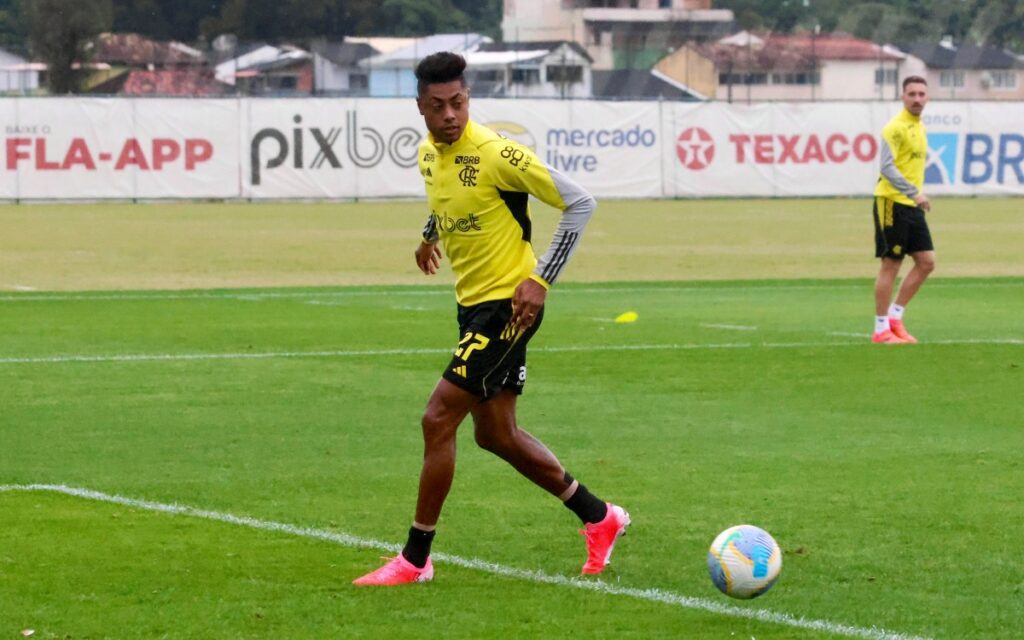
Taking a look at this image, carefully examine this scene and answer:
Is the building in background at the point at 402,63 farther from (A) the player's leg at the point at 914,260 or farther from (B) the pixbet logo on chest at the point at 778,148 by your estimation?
(A) the player's leg at the point at 914,260

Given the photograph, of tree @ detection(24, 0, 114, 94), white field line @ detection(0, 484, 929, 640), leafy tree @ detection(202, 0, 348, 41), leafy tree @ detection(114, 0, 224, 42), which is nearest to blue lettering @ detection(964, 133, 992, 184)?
tree @ detection(24, 0, 114, 94)

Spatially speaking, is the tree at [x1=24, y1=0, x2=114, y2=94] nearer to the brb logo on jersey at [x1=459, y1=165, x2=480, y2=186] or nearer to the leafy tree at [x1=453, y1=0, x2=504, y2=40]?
the leafy tree at [x1=453, y1=0, x2=504, y2=40]

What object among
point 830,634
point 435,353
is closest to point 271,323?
point 435,353

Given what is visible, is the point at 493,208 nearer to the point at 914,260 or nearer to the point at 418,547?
the point at 418,547

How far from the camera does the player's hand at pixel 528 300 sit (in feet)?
23.9

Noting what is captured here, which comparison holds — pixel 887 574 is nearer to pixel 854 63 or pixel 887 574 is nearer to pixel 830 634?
pixel 830 634

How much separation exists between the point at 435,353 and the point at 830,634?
978 cm

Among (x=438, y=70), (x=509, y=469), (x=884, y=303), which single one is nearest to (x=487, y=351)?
(x=438, y=70)

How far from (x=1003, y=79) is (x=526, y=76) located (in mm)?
15821

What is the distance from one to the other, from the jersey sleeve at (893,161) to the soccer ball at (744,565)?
9.81 m

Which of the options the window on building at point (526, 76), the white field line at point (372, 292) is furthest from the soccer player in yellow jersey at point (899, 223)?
the window on building at point (526, 76)

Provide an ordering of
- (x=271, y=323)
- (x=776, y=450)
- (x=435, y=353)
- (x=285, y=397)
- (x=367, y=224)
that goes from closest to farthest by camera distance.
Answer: (x=776, y=450) < (x=285, y=397) < (x=435, y=353) < (x=271, y=323) < (x=367, y=224)

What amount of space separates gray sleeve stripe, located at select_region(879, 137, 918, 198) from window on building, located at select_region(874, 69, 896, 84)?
46631 mm

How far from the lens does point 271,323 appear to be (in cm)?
1886
